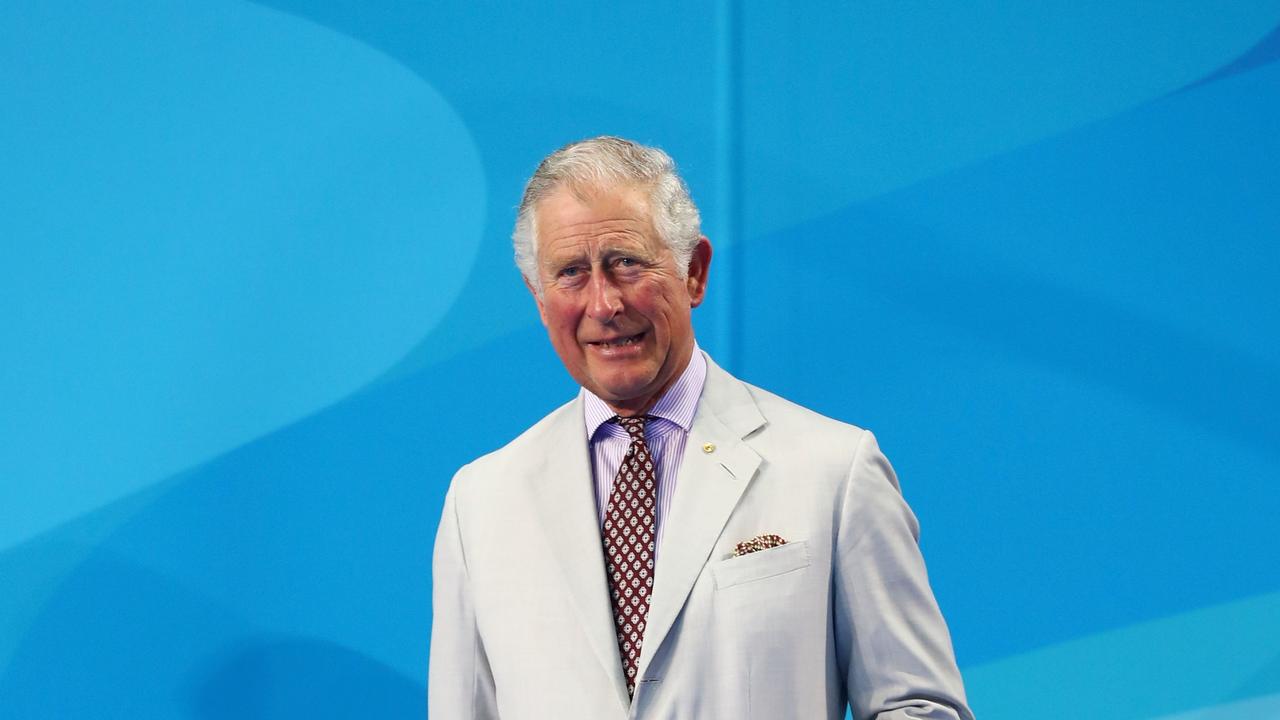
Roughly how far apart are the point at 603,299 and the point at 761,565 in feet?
1.27

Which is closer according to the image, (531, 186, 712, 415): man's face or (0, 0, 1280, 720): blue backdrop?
(531, 186, 712, 415): man's face

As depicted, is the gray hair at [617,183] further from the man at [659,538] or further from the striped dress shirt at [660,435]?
the striped dress shirt at [660,435]

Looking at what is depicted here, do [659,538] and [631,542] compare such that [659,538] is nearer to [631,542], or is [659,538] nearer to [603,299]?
[631,542]

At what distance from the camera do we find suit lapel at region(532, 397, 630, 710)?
1672 mm

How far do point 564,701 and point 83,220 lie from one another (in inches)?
55.9

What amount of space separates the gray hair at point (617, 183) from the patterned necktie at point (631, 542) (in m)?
0.24

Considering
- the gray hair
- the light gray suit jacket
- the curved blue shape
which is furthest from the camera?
the curved blue shape

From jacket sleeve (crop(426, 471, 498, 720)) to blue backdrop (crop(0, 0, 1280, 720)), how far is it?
70 cm

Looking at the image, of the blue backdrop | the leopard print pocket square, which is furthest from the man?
the blue backdrop

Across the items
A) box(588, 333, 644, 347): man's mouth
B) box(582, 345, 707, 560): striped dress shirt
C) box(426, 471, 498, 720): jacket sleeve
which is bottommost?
box(426, 471, 498, 720): jacket sleeve

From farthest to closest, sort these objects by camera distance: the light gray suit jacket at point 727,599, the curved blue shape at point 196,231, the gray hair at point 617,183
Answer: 1. the curved blue shape at point 196,231
2. the gray hair at point 617,183
3. the light gray suit jacket at point 727,599

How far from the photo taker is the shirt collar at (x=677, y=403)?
1786mm

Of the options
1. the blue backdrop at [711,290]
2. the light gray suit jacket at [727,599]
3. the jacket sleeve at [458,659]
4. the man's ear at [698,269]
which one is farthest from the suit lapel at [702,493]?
the blue backdrop at [711,290]

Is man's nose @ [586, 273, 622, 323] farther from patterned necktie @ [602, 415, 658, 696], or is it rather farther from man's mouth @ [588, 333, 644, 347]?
patterned necktie @ [602, 415, 658, 696]
